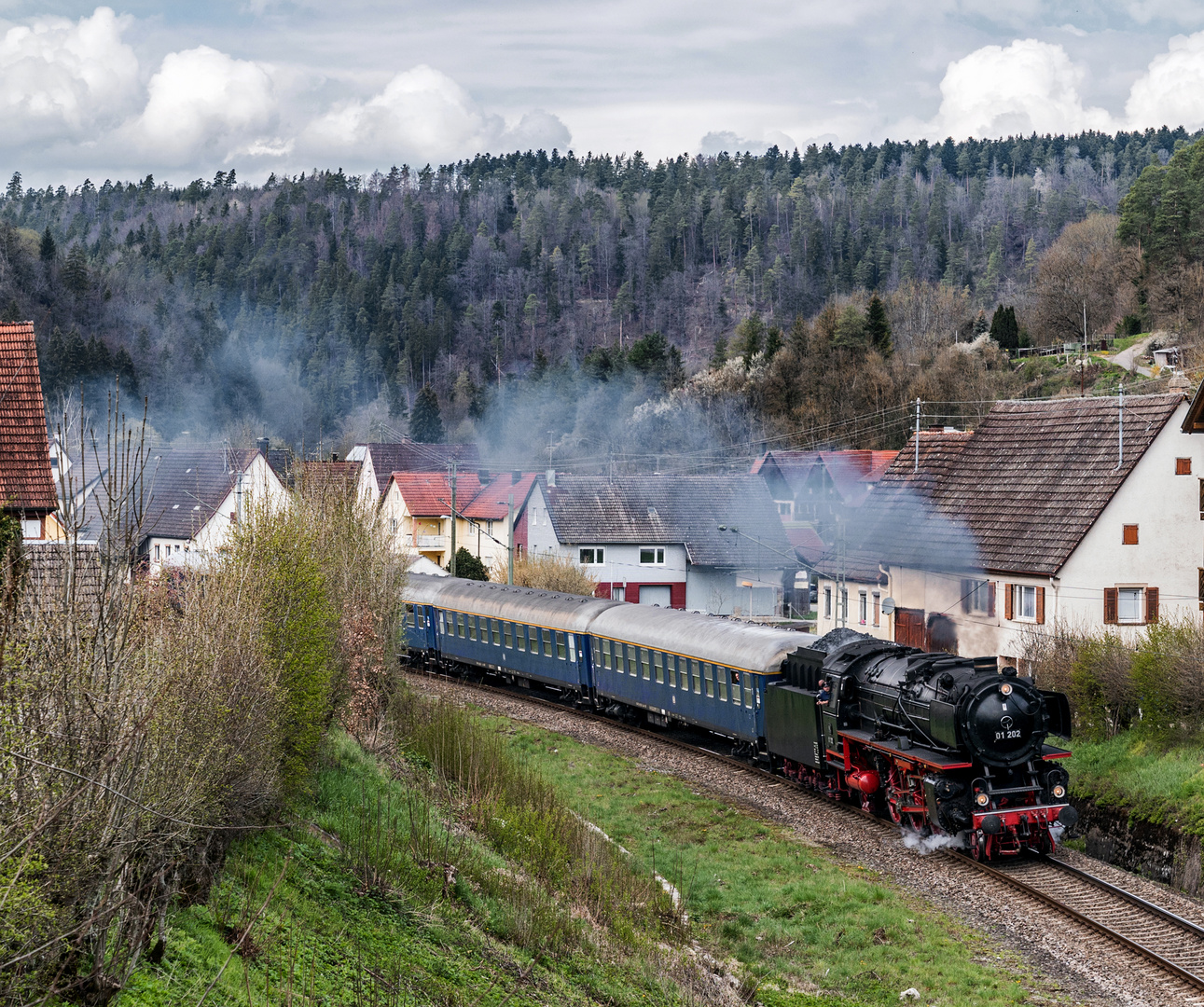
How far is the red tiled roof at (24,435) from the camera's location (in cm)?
2095

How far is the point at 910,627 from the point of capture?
36.9 meters

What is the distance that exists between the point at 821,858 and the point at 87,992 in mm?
12550

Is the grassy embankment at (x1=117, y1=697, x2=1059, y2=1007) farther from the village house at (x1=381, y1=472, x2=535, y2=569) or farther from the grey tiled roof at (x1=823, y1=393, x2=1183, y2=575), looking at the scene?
the village house at (x1=381, y1=472, x2=535, y2=569)

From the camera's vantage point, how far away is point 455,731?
21609 millimetres

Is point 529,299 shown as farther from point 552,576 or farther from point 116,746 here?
point 116,746

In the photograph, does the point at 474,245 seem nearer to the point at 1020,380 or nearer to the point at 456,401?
the point at 456,401

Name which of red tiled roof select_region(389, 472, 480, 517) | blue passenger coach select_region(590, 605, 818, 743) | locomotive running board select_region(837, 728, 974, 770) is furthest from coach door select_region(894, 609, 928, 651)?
red tiled roof select_region(389, 472, 480, 517)

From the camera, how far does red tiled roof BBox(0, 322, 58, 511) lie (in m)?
21.0

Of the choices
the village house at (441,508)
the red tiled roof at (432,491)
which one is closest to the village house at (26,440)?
the village house at (441,508)

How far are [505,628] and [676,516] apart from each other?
27020mm

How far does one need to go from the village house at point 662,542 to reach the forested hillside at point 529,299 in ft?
101

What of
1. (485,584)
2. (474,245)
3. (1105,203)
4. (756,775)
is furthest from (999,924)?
(1105,203)

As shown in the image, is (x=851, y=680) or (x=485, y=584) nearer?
(x=851, y=680)

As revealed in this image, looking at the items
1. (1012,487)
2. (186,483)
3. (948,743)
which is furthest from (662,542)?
(948,743)
